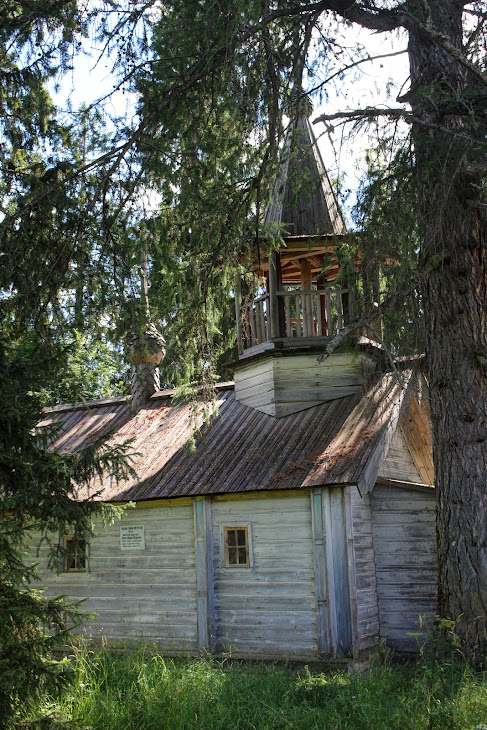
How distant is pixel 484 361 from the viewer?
965cm

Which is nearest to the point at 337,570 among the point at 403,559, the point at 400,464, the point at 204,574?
the point at 403,559

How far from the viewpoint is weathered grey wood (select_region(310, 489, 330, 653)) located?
11.2m

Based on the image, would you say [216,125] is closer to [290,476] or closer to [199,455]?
[290,476]

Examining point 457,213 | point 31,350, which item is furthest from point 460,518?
point 31,350

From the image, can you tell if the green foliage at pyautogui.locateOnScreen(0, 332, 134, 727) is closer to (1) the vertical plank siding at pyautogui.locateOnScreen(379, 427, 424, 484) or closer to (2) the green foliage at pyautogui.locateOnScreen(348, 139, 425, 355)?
(2) the green foliage at pyautogui.locateOnScreen(348, 139, 425, 355)

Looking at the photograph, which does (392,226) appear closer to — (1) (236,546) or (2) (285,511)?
(2) (285,511)

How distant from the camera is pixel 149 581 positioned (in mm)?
13094

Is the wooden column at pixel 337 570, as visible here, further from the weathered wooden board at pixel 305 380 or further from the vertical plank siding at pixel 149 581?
the weathered wooden board at pixel 305 380

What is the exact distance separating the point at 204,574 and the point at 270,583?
1.17m

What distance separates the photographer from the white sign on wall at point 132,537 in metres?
13.3

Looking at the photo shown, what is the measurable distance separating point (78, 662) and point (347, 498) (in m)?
4.38

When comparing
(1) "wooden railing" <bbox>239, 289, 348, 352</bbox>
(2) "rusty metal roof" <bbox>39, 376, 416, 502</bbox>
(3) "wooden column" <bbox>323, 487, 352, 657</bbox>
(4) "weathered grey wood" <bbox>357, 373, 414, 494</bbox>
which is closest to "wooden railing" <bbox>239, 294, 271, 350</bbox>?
(1) "wooden railing" <bbox>239, 289, 348, 352</bbox>

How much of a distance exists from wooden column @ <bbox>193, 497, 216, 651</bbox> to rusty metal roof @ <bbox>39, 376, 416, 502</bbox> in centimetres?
46

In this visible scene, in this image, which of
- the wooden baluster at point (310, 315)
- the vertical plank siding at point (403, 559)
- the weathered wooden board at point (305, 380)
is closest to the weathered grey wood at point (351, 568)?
the vertical plank siding at point (403, 559)
